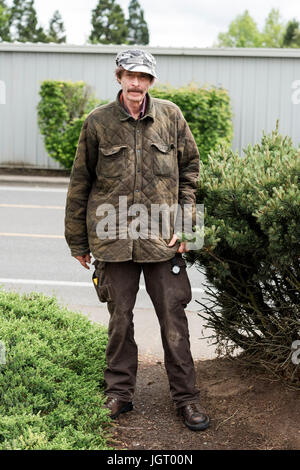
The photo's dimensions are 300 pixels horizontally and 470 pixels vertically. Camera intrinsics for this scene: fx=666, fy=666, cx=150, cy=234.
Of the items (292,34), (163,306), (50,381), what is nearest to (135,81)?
(163,306)

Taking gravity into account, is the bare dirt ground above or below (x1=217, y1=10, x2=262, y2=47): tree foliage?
below

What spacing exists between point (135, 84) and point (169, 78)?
1382 cm

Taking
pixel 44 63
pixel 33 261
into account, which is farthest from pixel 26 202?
pixel 44 63

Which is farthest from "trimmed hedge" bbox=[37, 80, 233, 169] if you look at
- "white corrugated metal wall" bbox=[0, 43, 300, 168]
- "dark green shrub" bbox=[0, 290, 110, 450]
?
"dark green shrub" bbox=[0, 290, 110, 450]

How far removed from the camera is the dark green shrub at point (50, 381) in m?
3.17

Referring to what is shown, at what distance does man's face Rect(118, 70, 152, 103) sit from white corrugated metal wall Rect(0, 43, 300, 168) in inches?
509

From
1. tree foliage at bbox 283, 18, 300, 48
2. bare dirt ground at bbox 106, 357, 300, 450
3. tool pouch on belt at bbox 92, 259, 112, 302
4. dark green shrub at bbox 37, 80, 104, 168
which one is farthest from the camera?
tree foliage at bbox 283, 18, 300, 48

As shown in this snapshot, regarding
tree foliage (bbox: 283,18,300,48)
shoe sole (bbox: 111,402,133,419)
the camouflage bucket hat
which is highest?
tree foliage (bbox: 283,18,300,48)

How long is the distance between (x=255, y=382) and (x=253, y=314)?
1.43 feet

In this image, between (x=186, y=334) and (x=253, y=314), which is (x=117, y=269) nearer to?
(x=186, y=334)

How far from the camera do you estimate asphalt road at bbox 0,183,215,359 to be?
5.39 meters

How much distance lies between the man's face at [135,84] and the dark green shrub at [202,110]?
11.4 metres

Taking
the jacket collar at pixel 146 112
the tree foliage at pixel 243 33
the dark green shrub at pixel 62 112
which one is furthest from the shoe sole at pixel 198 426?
the tree foliage at pixel 243 33

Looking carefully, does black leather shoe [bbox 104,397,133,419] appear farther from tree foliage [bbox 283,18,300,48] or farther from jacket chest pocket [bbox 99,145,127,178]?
tree foliage [bbox 283,18,300,48]
